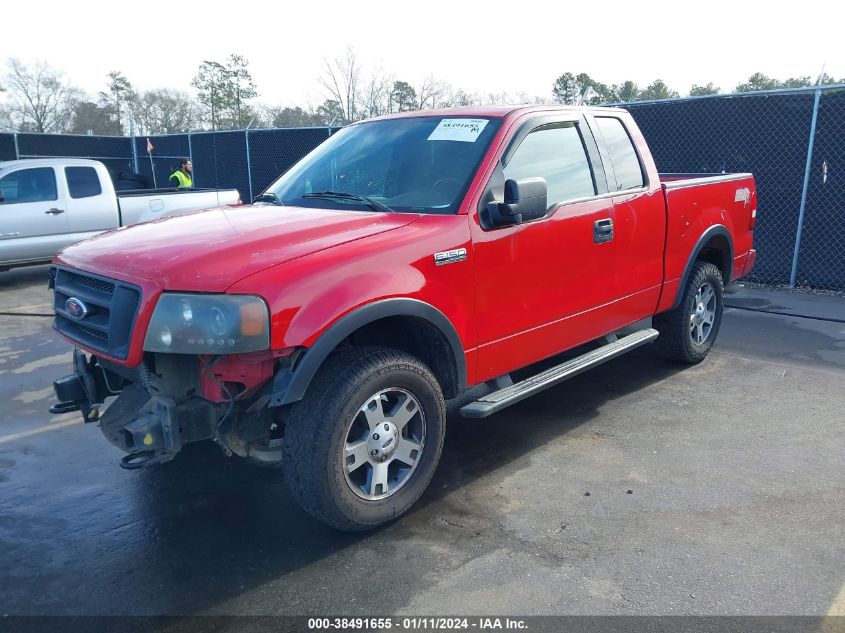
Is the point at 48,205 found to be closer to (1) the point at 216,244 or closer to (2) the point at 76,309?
(2) the point at 76,309

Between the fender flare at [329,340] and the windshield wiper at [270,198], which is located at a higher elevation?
the windshield wiper at [270,198]

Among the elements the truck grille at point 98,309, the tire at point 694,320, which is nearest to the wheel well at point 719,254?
the tire at point 694,320

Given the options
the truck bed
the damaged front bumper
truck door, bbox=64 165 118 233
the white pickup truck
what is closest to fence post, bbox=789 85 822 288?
the truck bed

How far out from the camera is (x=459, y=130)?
4184mm

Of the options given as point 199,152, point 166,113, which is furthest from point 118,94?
point 199,152

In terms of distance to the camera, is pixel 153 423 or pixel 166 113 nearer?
pixel 153 423

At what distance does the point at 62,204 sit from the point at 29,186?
49 centimetres

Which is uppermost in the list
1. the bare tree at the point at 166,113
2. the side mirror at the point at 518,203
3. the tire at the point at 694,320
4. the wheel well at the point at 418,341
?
the bare tree at the point at 166,113

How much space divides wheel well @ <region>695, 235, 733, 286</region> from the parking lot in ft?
4.08

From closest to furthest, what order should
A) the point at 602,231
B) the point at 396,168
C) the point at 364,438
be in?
the point at 364,438 < the point at 396,168 < the point at 602,231

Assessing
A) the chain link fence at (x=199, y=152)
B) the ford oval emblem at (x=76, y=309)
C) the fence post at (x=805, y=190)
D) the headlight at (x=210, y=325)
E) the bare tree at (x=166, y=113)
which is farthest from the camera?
the bare tree at (x=166, y=113)

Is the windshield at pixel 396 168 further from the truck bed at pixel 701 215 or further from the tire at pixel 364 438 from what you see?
the truck bed at pixel 701 215

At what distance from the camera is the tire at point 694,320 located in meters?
5.68

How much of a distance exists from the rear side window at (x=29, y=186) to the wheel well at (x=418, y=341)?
8563mm
